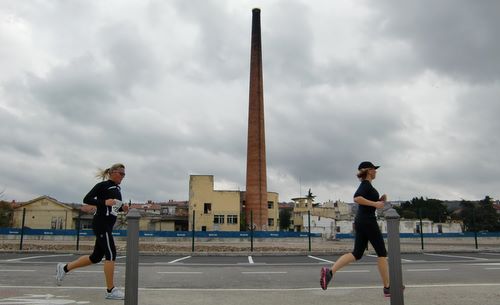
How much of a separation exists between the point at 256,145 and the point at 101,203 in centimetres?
5806

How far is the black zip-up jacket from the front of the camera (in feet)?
18.5

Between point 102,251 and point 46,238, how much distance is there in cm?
3635

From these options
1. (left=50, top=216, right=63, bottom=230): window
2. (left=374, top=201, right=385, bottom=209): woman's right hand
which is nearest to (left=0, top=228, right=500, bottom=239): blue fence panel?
(left=50, top=216, right=63, bottom=230): window

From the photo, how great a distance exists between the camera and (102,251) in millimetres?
5688

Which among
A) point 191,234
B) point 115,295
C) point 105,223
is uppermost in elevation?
point 105,223

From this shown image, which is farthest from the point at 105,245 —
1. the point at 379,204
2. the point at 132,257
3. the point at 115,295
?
the point at 379,204

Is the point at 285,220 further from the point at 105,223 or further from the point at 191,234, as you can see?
the point at 105,223

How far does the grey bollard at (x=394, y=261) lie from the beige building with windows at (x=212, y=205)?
66.6m

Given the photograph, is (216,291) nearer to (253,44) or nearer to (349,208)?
(253,44)

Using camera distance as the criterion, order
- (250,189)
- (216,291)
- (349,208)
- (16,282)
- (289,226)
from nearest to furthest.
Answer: (216,291), (16,282), (250,189), (289,226), (349,208)

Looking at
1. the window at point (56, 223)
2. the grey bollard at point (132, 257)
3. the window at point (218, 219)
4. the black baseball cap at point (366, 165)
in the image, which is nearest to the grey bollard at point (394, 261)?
the black baseball cap at point (366, 165)

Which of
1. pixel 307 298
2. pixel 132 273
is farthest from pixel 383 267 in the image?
pixel 132 273

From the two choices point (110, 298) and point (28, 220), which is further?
point (28, 220)

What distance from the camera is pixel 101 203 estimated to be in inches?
223
